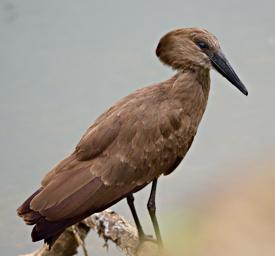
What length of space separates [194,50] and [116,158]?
0.86 metres

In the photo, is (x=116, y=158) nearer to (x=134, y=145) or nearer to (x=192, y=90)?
(x=134, y=145)

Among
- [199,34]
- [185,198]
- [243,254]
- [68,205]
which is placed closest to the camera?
[243,254]

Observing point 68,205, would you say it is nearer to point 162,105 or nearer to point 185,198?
point 162,105

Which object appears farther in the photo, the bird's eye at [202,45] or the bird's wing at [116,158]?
the bird's eye at [202,45]

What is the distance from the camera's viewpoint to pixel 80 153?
3611mm

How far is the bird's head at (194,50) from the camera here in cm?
385

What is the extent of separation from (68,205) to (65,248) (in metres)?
0.98

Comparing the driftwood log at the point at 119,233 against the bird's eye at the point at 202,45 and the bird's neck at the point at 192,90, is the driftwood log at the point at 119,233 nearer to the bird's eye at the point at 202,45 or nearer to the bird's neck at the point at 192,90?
the bird's neck at the point at 192,90

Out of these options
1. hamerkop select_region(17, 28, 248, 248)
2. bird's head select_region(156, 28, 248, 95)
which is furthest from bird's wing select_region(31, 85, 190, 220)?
bird's head select_region(156, 28, 248, 95)

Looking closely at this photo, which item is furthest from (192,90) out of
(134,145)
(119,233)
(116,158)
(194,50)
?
(119,233)

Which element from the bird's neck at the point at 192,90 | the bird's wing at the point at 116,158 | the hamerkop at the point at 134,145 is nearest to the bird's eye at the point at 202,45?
the hamerkop at the point at 134,145

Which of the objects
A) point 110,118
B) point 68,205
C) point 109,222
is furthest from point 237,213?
point 109,222

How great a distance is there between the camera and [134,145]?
363 centimetres

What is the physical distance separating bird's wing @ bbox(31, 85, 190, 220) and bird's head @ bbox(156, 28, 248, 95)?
1.03 feet
